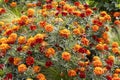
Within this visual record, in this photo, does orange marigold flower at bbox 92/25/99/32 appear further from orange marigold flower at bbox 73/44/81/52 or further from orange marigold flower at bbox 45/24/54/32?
orange marigold flower at bbox 45/24/54/32

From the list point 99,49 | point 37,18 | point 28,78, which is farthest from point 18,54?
point 99,49

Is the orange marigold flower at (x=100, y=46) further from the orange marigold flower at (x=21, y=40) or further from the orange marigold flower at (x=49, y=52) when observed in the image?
the orange marigold flower at (x=21, y=40)

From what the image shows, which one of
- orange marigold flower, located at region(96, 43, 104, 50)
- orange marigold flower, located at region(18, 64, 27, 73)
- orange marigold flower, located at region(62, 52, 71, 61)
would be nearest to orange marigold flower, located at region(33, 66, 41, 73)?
orange marigold flower, located at region(18, 64, 27, 73)

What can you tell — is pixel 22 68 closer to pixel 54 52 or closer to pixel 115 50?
pixel 54 52

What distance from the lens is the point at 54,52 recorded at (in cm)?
364

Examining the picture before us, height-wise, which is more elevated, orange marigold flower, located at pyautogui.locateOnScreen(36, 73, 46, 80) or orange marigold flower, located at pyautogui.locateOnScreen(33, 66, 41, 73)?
orange marigold flower, located at pyautogui.locateOnScreen(33, 66, 41, 73)

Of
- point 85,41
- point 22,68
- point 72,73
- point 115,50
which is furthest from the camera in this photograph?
point 115,50

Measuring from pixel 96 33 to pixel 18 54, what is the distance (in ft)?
3.09

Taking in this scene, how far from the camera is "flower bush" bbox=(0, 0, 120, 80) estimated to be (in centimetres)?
361

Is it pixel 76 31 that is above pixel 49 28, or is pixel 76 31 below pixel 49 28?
below

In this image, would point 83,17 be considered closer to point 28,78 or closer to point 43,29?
point 43,29

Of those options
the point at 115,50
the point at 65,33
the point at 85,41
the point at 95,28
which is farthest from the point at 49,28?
the point at 115,50

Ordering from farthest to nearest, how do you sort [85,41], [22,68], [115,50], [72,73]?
[115,50], [85,41], [72,73], [22,68]

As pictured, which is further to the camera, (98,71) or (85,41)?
(85,41)
